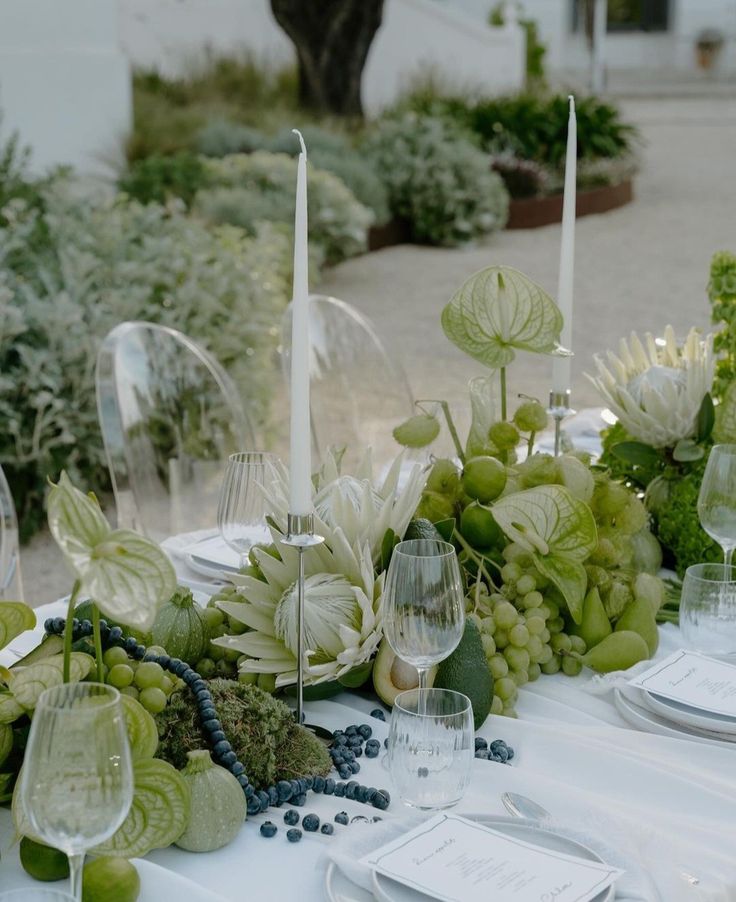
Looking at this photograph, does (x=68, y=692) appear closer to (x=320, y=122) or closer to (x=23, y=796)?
(x=23, y=796)

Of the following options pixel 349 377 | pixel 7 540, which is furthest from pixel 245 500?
pixel 349 377

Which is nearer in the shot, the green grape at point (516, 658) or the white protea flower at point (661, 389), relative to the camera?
the green grape at point (516, 658)

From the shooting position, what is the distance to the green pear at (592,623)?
1.61 metres

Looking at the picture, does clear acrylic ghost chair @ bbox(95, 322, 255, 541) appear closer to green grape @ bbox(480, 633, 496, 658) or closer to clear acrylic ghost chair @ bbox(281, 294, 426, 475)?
clear acrylic ghost chair @ bbox(281, 294, 426, 475)

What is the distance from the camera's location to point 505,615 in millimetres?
1498

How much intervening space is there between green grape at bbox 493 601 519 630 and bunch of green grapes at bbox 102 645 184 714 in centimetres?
43

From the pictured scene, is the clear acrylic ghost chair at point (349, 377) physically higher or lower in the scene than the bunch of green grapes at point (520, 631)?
lower

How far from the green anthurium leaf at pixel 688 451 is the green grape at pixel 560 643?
437 millimetres

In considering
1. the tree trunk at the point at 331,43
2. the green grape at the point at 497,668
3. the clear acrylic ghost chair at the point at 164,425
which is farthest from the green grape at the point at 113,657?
the tree trunk at the point at 331,43

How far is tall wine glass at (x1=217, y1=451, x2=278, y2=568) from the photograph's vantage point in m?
1.60

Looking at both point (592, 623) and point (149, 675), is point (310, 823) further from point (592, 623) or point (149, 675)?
point (592, 623)

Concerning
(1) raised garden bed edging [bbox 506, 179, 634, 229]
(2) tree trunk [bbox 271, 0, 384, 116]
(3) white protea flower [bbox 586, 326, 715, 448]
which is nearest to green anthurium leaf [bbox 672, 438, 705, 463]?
(3) white protea flower [bbox 586, 326, 715, 448]

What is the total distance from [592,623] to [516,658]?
6.0 inches

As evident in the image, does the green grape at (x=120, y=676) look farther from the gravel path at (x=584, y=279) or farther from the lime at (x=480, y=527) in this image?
the gravel path at (x=584, y=279)
